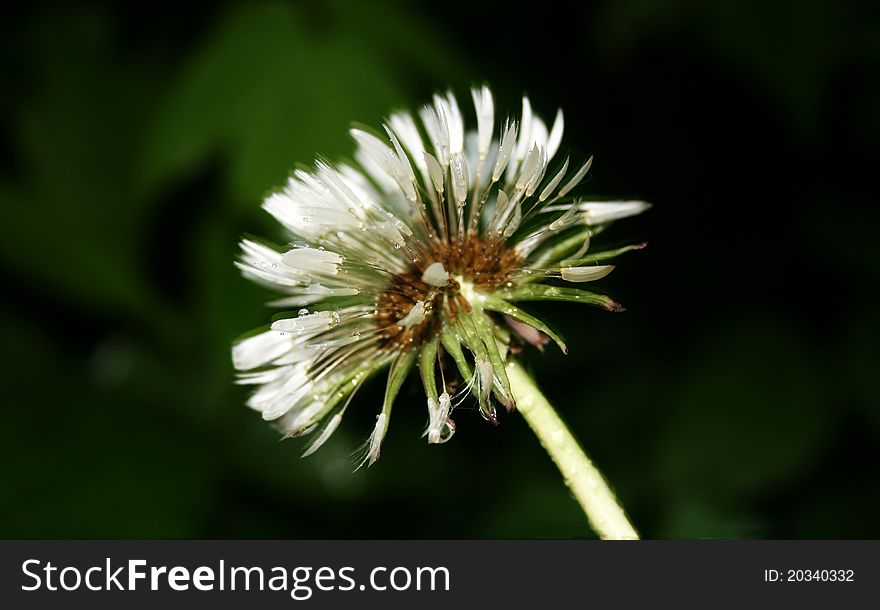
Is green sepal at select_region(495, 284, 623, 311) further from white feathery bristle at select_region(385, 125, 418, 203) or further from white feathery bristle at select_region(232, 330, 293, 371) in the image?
white feathery bristle at select_region(232, 330, 293, 371)

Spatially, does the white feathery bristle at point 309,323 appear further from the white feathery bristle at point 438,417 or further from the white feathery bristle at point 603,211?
the white feathery bristle at point 603,211

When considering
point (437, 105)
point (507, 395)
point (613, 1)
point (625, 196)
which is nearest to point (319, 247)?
point (437, 105)

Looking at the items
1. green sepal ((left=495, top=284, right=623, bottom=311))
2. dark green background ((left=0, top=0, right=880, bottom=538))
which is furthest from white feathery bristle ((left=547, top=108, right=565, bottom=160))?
dark green background ((left=0, top=0, right=880, bottom=538))

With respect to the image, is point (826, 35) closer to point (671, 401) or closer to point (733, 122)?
point (733, 122)

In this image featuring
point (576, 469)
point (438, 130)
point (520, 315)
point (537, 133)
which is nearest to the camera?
point (576, 469)

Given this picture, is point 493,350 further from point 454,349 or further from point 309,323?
point 309,323

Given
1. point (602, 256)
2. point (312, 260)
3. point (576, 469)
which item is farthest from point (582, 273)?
point (312, 260)
